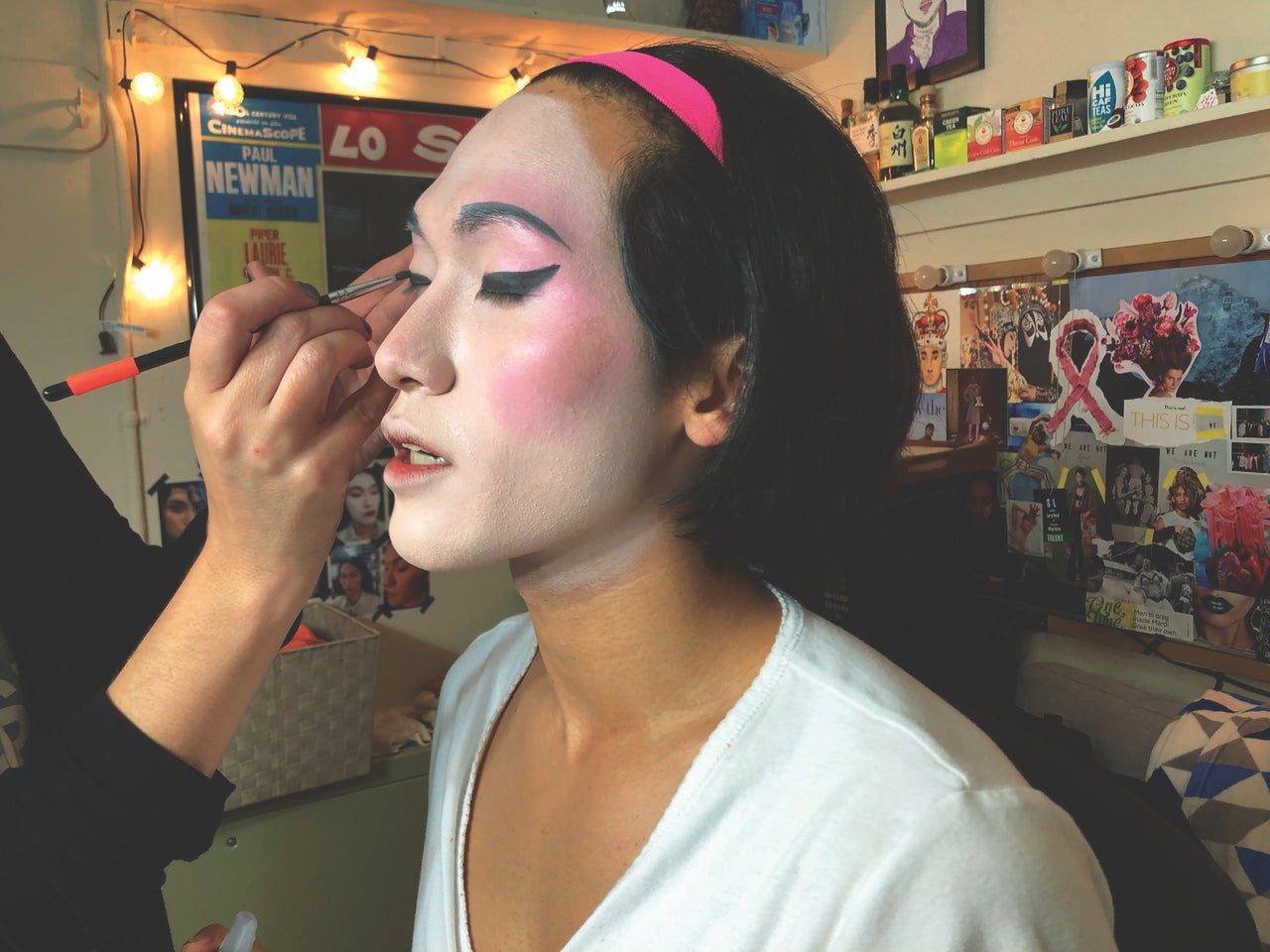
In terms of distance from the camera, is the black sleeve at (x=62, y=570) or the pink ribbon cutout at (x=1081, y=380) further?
the pink ribbon cutout at (x=1081, y=380)

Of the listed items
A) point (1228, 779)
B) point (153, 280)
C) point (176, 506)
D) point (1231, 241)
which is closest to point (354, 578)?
point (176, 506)

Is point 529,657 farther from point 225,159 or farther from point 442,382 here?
point 225,159

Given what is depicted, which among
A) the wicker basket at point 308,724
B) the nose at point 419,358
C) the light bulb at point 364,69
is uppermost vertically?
the light bulb at point 364,69

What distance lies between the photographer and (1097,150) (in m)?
1.75

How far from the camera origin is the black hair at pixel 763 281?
2.38 feet

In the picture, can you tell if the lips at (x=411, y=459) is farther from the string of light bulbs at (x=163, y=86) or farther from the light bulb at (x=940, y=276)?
the light bulb at (x=940, y=276)

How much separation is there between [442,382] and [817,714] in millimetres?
385

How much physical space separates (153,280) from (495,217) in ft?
5.33

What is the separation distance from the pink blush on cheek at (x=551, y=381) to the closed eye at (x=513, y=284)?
4cm

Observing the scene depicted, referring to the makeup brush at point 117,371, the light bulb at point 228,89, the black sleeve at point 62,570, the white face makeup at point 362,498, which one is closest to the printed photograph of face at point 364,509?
the white face makeup at point 362,498

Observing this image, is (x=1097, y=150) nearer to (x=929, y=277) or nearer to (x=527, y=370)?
(x=929, y=277)

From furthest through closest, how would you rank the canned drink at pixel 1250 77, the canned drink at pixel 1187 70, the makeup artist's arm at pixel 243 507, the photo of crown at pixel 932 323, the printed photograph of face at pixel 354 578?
1. the printed photograph of face at pixel 354 578
2. the photo of crown at pixel 932 323
3. the canned drink at pixel 1187 70
4. the canned drink at pixel 1250 77
5. the makeup artist's arm at pixel 243 507

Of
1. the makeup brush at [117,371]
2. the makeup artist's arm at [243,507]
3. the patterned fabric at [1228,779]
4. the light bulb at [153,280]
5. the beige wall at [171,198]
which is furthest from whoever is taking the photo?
the light bulb at [153,280]

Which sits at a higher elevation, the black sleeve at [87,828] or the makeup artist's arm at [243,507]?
the makeup artist's arm at [243,507]
